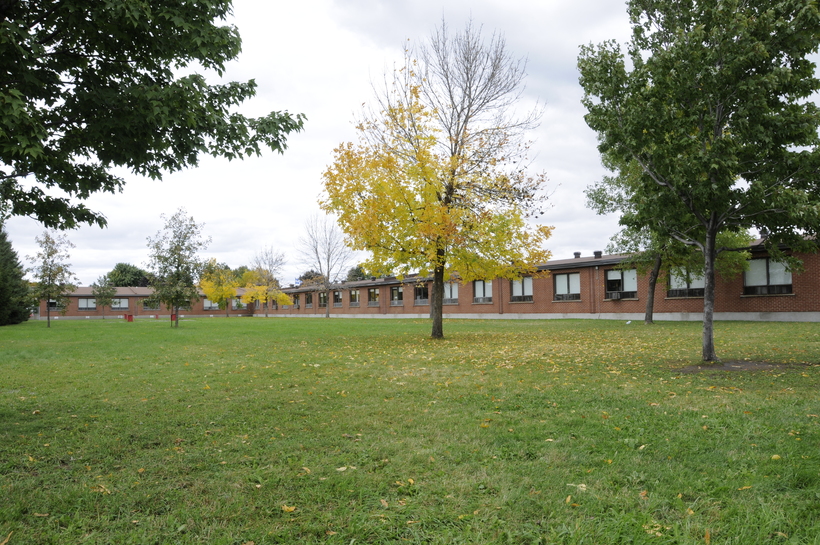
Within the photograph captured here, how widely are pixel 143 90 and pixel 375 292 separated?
51.8 metres

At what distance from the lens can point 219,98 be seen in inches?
248

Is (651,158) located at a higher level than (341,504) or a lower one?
higher

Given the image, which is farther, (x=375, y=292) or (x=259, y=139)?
(x=375, y=292)

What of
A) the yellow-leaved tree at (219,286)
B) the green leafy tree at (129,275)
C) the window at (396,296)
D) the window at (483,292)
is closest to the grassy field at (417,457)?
the window at (483,292)

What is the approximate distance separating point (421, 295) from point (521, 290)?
1278cm

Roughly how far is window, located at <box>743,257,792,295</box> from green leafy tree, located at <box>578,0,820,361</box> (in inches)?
756

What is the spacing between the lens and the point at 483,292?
145ft

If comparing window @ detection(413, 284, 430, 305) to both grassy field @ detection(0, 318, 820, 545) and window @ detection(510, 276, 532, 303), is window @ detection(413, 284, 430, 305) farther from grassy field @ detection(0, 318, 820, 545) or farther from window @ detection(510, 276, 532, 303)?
grassy field @ detection(0, 318, 820, 545)

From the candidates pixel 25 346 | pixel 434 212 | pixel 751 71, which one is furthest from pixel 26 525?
pixel 25 346

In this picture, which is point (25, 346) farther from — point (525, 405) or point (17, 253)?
point (17, 253)

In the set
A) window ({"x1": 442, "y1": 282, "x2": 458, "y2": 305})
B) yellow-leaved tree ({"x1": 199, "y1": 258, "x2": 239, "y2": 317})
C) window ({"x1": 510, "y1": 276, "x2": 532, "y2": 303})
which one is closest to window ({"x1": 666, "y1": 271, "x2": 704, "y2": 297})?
window ({"x1": 510, "y1": 276, "x2": 532, "y2": 303})

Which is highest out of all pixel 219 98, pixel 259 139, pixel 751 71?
pixel 751 71

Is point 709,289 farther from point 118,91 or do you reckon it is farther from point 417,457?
point 118,91

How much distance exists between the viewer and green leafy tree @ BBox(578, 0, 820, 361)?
9445 mm
